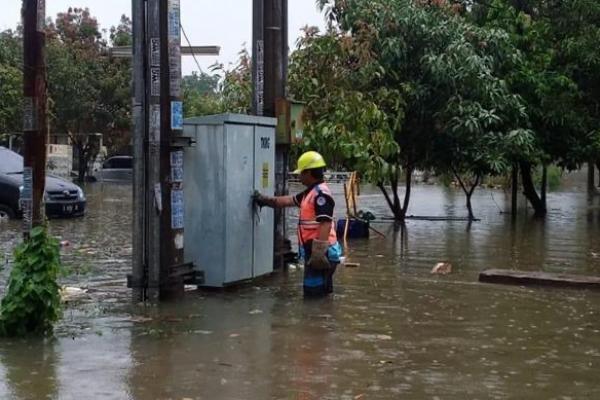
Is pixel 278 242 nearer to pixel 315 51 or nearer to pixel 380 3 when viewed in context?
pixel 315 51

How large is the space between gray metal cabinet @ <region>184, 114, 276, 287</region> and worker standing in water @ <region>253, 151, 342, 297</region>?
743mm

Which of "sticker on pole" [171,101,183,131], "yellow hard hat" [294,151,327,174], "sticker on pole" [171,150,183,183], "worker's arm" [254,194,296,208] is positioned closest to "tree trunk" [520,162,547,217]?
"worker's arm" [254,194,296,208]

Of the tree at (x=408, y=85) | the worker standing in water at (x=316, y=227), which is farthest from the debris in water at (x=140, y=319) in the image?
the tree at (x=408, y=85)

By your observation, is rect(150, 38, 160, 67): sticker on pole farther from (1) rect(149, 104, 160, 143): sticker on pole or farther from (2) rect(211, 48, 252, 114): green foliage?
(2) rect(211, 48, 252, 114): green foliage

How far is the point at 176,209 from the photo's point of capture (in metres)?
8.97

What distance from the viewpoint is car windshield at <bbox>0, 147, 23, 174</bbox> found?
18.7 m

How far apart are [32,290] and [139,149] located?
2.29m

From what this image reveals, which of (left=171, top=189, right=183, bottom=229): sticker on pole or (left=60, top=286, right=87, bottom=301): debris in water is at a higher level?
(left=171, top=189, right=183, bottom=229): sticker on pole

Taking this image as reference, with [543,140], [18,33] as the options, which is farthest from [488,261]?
[18,33]

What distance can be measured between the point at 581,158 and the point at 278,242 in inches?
459

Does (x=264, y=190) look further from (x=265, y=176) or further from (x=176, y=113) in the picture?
(x=176, y=113)

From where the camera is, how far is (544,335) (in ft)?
24.7

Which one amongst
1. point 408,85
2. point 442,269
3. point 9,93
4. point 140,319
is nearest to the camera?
point 140,319

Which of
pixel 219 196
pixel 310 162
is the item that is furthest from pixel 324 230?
pixel 219 196
